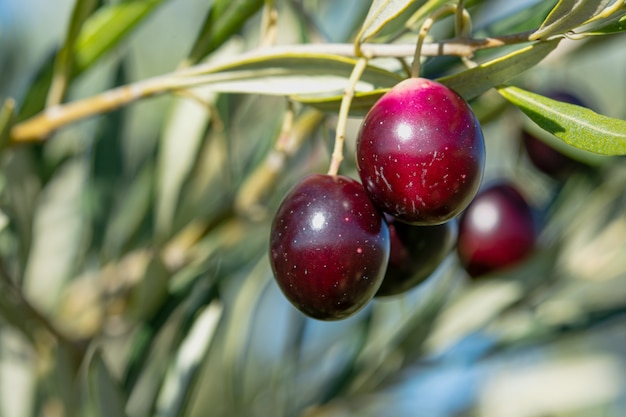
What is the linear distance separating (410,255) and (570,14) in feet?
1.03

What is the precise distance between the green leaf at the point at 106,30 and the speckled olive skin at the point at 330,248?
451 mm

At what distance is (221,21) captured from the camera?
3.78 ft

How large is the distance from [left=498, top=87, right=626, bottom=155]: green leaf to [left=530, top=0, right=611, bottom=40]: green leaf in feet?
0.23

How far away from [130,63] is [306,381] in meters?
0.67

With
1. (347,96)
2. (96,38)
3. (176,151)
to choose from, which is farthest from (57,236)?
(347,96)

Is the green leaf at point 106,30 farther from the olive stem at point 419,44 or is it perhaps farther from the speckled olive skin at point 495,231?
the speckled olive skin at point 495,231

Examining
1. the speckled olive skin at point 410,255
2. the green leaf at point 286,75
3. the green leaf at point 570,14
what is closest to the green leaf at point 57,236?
the green leaf at point 286,75

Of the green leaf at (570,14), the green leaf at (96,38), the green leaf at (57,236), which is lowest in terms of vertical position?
the green leaf at (57,236)

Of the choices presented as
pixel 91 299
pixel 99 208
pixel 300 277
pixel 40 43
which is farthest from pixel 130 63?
pixel 40 43

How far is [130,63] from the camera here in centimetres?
146

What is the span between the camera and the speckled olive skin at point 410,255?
3.32ft

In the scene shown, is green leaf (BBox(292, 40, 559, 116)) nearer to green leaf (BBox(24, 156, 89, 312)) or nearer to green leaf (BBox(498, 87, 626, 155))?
green leaf (BBox(498, 87, 626, 155))

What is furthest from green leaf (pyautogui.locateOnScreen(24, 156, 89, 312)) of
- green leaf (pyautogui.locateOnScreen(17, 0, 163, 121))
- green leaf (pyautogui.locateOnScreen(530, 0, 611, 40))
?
green leaf (pyautogui.locateOnScreen(530, 0, 611, 40))

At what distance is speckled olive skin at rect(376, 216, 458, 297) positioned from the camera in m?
1.01
